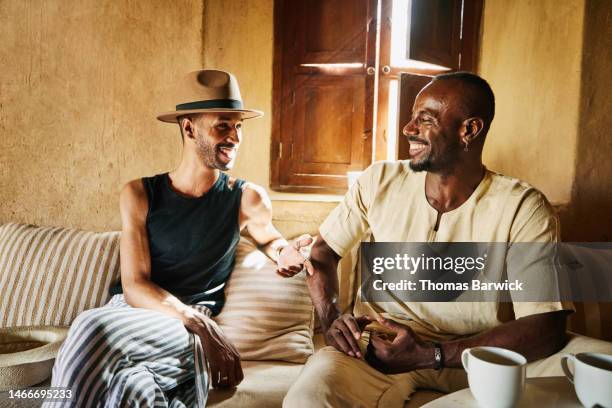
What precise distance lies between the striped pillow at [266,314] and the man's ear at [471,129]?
0.69 m

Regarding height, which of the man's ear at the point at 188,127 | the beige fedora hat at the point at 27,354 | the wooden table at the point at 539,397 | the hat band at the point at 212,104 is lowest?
the beige fedora hat at the point at 27,354

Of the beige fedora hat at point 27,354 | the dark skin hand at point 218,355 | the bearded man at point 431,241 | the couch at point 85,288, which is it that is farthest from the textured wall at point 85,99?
the bearded man at point 431,241

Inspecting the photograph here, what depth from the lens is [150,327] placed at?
1194 millimetres

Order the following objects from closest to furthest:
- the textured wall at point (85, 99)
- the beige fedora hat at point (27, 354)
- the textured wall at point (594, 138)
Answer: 1. the beige fedora hat at point (27, 354)
2. the textured wall at point (594, 138)
3. the textured wall at point (85, 99)

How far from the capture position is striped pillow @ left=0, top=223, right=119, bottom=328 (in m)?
1.57

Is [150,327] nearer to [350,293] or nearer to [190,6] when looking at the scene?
[350,293]

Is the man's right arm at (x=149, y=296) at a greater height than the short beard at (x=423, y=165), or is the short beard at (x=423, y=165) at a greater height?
the short beard at (x=423, y=165)

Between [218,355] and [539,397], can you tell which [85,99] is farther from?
[539,397]

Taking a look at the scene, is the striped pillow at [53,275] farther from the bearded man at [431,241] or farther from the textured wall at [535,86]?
the textured wall at [535,86]

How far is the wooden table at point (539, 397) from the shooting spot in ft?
2.27

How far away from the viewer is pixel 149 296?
1.39 m

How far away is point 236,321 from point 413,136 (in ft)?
2.62

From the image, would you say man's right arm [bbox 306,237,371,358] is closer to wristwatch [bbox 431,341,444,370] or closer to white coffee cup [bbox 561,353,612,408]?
wristwatch [bbox 431,341,444,370]

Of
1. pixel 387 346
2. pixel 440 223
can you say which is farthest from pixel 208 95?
pixel 387 346
